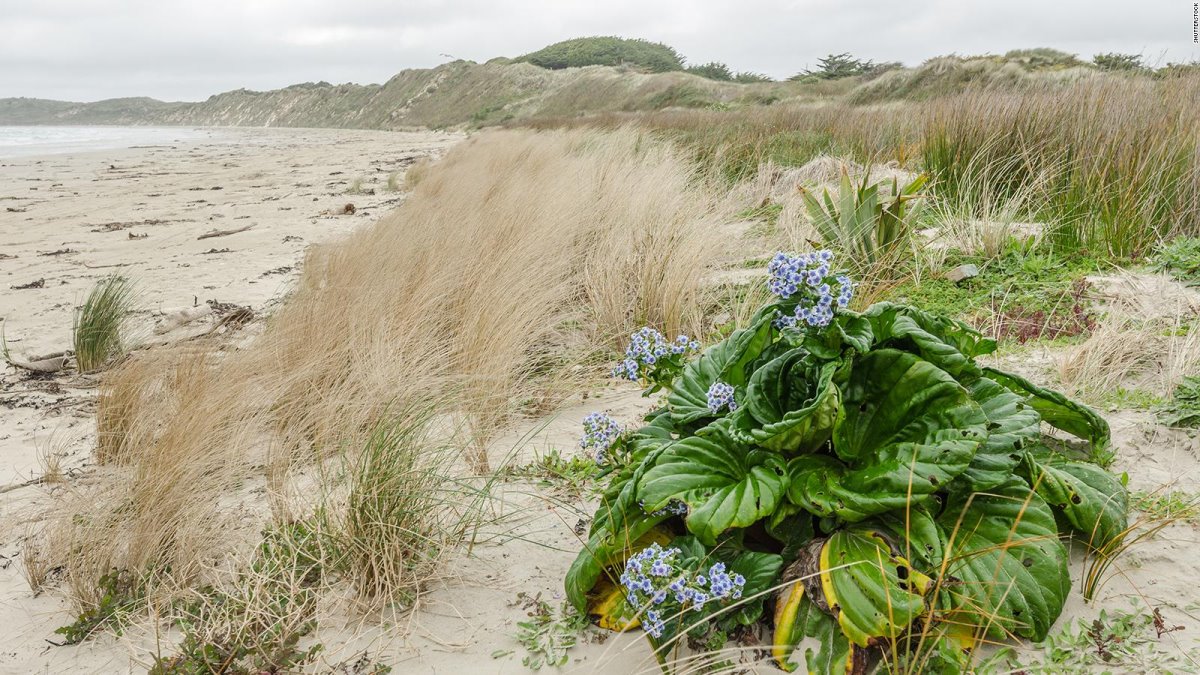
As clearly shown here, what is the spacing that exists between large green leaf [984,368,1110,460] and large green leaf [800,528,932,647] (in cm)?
65

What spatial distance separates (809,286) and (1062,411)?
3.08 ft

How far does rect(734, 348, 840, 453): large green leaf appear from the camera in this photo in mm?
1571

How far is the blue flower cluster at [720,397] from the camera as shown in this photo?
1.82 metres

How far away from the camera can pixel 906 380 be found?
1.69 m

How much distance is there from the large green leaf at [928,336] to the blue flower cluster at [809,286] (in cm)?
24

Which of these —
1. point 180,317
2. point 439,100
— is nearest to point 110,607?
point 180,317

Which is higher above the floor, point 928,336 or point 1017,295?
point 928,336

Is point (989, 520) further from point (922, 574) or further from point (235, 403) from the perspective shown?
point (235, 403)

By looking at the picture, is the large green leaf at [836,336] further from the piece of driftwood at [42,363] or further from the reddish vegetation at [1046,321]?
the piece of driftwood at [42,363]

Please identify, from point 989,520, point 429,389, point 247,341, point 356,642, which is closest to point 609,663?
point 356,642

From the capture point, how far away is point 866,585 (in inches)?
59.1

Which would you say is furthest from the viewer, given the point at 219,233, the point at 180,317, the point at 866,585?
the point at 219,233

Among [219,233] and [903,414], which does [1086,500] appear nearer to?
[903,414]

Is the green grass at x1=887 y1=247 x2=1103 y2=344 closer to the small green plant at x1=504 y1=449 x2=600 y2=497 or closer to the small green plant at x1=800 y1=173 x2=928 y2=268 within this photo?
the small green plant at x1=800 y1=173 x2=928 y2=268
